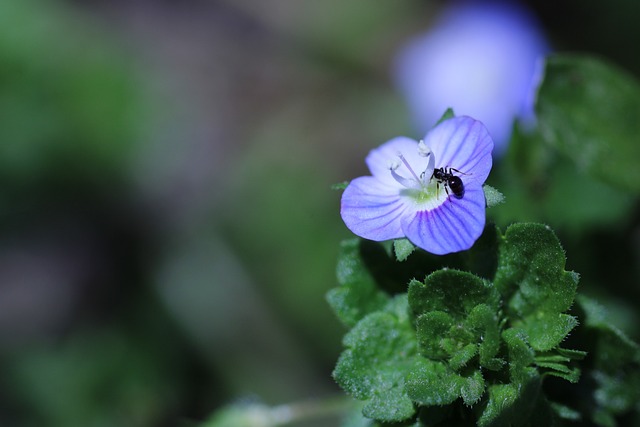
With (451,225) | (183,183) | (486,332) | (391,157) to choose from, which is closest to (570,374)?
(486,332)

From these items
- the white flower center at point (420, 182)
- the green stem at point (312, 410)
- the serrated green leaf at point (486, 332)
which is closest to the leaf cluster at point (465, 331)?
the serrated green leaf at point (486, 332)

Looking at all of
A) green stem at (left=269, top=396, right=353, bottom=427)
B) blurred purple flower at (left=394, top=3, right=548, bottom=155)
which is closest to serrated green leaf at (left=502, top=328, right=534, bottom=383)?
green stem at (left=269, top=396, right=353, bottom=427)

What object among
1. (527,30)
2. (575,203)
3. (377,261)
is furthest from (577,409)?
(527,30)

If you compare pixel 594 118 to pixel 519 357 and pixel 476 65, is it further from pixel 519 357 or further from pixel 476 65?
pixel 476 65

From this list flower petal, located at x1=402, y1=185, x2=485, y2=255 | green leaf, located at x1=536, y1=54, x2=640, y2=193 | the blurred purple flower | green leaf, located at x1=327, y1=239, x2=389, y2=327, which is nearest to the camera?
flower petal, located at x1=402, y1=185, x2=485, y2=255

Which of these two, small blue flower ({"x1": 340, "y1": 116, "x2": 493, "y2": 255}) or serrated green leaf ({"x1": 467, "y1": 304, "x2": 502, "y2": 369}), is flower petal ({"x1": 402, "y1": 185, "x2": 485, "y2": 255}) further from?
serrated green leaf ({"x1": 467, "y1": 304, "x2": 502, "y2": 369})

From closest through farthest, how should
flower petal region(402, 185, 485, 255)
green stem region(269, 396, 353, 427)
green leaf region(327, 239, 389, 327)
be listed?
flower petal region(402, 185, 485, 255)
green leaf region(327, 239, 389, 327)
green stem region(269, 396, 353, 427)

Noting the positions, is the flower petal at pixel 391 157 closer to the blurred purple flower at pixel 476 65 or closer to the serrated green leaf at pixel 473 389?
the serrated green leaf at pixel 473 389

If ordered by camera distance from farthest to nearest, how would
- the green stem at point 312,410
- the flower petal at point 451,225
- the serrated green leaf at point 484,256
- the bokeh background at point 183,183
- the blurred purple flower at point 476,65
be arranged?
the bokeh background at point 183,183 → the blurred purple flower at point 476,65 → the green stem at point 312,410 → the serrated green leaf at point 484,256 → the flower petal at point 451,225
